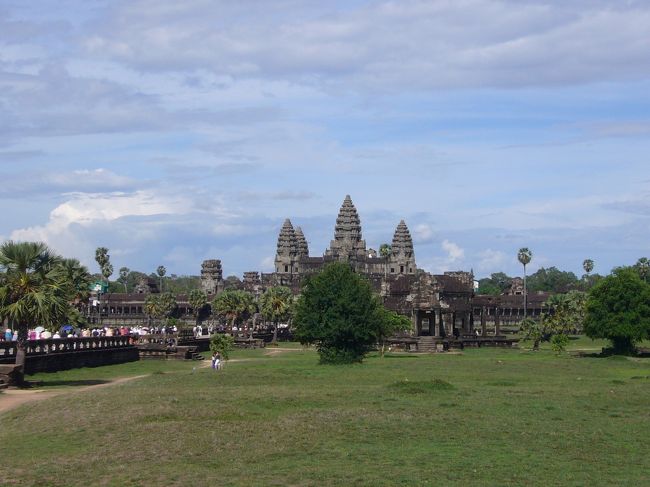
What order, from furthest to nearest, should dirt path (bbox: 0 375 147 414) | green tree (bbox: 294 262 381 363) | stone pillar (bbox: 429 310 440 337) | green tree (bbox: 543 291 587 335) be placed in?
stone pillar (bbox: 429 310 440 337), green tree (bbox: 543 291 587 335), green tree (bbox: 294 262 381 363), dirt path (bbox: 0 375 147 414)

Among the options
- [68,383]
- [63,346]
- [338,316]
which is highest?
[338,316]

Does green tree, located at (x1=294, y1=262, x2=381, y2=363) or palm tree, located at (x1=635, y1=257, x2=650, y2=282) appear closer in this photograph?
green tree, located at (x1=294, y1=262, x2=381, y2=363)

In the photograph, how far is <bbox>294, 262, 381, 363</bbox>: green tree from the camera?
6762 cm

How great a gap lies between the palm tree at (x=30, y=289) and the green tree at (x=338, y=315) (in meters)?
21.7

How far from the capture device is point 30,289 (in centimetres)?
4809

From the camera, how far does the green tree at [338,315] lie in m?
67.6

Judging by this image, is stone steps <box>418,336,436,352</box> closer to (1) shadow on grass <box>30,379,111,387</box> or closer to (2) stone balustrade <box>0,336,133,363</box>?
(2) stone balustrade <box>0,336,133,363</box>

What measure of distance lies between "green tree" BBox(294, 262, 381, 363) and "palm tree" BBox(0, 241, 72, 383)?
Result: 21653 mm

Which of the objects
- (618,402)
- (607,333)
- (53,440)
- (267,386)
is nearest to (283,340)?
(607,333)

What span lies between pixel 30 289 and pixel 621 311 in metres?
48.2

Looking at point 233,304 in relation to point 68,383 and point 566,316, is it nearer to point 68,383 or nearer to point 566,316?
point 566,316

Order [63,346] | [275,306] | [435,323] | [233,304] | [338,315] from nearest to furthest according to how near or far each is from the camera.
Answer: [63,346], [338,315], [435,323], [275,306], [233,304]

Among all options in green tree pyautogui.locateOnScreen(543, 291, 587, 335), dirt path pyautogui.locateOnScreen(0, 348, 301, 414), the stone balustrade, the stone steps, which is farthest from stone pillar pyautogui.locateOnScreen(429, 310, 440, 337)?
dirt path pyautogui.locateOnScreen(0, 348, 301, 414)

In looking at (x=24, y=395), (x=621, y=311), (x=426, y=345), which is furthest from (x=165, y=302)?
(x=24, y=395)
